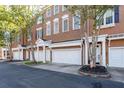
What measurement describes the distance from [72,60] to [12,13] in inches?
392

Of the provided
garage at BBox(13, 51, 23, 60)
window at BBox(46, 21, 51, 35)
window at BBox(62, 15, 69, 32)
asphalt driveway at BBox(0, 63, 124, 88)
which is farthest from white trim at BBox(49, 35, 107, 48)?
garage at BBox(13, 51, 23, 60)

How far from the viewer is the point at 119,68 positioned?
20391 millimetres

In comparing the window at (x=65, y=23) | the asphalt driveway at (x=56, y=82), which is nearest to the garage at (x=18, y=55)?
the window at (x=65, y=23)

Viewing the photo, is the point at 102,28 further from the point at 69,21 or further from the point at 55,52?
the point at 55,52

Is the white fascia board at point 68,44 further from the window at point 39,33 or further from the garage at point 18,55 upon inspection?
the garage at point 18,55

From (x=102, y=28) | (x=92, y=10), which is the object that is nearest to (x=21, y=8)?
(x=102, y=28)

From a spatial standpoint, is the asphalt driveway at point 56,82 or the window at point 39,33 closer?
the asphalt driveway at point 56,82

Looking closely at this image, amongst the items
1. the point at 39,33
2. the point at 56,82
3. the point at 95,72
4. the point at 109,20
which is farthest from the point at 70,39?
the point at 56,82

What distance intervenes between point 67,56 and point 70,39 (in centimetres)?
214

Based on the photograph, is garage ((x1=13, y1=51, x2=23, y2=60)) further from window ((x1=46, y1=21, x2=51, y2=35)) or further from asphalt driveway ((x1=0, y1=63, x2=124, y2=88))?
asphalt driveway ((x1=0, y1=63, x2=124, y2=88))

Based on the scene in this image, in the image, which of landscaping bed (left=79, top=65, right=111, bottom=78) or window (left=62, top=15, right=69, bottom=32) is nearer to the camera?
landscaping bed (left=79, top=65, right=111, bottom=78)

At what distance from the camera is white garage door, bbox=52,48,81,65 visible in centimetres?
2634

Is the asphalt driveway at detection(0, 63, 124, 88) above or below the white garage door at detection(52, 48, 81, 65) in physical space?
below

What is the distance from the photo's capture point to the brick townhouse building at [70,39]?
20781mm
